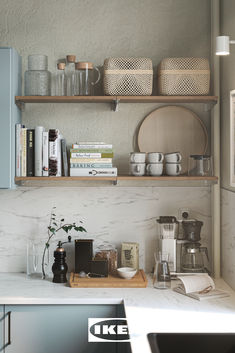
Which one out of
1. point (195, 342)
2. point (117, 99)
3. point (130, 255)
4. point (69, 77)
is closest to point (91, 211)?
point (130, 255)

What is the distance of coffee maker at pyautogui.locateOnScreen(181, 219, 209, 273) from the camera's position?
9.87 feet

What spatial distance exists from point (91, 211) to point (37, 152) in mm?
532

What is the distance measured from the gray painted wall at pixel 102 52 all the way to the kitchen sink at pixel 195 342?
1.09 m

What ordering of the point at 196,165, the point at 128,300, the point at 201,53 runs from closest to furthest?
the point at 128,300
the point at 196,165
the point at 201,53

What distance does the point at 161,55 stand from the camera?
313 cm

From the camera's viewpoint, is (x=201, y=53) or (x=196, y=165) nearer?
(x=196, y=165)

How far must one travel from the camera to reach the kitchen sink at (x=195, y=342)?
206 centimetres

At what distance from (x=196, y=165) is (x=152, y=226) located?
507 mm

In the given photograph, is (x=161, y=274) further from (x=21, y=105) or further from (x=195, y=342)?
(x=21, y=105)

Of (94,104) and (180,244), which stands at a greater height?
(94,104)

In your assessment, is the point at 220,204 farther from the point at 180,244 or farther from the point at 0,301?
the point at 0,301

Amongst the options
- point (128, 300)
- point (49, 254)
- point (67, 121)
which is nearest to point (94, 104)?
point (67, 121)

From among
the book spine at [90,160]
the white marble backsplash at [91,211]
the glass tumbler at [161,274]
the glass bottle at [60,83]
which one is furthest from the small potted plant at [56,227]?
the glass bottle at [60,83]

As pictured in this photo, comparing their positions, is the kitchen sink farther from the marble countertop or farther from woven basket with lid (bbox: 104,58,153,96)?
woven basket with lid (bbox: 104,58,153,96)
